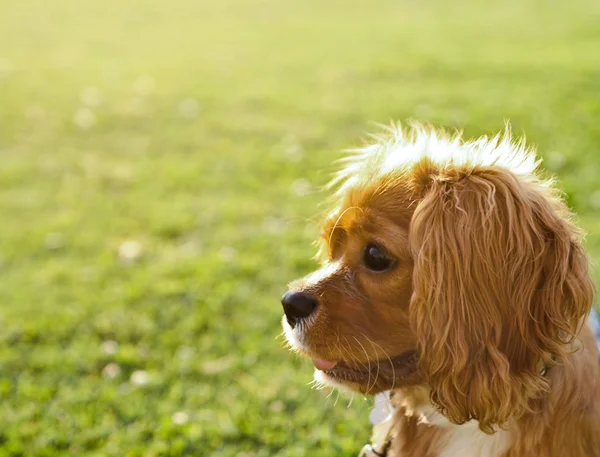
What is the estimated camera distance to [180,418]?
4383 millimetres

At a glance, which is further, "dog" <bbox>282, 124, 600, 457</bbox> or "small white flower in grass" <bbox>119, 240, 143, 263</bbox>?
"small white flower in grass" <bbox>119, 240, 143, 263</bbox>

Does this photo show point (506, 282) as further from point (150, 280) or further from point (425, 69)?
point (425, 69)

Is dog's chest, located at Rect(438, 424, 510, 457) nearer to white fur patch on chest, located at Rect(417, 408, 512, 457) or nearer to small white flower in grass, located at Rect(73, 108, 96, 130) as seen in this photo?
white fur patch on chest, located at Rect(417, 408, 512, 457)

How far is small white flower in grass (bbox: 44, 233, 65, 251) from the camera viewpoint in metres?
6.56

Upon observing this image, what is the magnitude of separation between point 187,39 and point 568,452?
1332 cm

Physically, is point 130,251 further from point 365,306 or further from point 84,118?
point 84,118

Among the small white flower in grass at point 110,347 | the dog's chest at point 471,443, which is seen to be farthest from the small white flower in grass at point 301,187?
the dog's chest at point 471,443

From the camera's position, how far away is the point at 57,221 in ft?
22.9

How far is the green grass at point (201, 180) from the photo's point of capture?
4488 millimetres

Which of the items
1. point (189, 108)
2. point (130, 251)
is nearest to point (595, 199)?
point (130, 251)

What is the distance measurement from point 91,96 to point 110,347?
21.8 ft

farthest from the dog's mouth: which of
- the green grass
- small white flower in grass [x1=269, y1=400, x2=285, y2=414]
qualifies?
small white flower in grass [x1=269, y1=400, x2=285, y2=414]

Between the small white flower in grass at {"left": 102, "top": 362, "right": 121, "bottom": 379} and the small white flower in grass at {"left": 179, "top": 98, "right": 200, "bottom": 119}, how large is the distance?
5.65 meters

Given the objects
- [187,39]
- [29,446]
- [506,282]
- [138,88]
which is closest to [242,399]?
[29,446]
